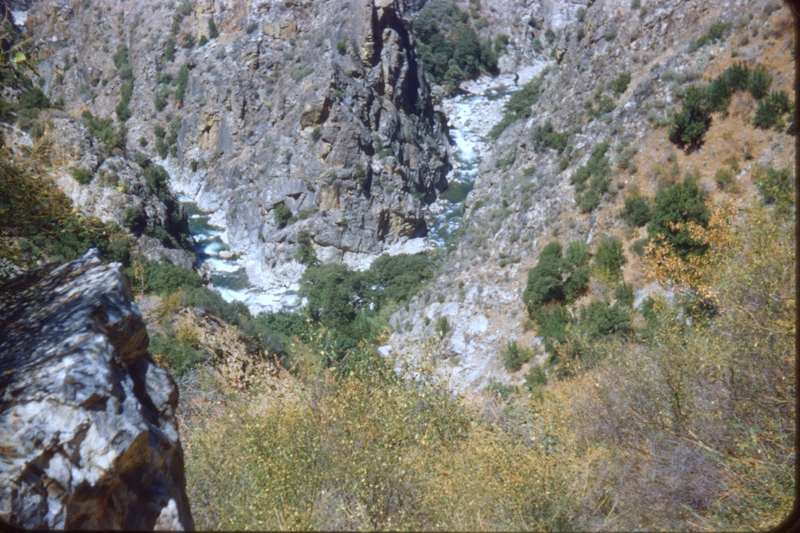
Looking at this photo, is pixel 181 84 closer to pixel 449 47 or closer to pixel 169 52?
pixel 169 52

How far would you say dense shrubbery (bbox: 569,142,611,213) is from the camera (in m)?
19.1

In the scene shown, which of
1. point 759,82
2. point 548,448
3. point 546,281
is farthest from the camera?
point 546,281

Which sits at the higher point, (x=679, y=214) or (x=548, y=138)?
(x=679, y=214)

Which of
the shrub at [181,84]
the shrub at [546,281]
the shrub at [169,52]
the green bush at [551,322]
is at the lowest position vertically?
the green bush at [551,322]

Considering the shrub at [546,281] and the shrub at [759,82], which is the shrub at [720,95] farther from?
the shrub at [546,281]

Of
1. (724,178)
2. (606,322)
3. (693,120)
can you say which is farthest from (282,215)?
(724,178)

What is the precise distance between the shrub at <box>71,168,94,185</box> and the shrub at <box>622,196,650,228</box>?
24620 millimetres

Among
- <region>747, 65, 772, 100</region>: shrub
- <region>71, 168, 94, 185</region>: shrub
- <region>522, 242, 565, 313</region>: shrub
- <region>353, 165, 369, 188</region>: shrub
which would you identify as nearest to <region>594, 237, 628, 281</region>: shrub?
<region>522, 242, 565, 313</region>: shrub

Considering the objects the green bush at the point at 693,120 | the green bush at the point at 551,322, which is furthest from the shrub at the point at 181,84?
the green bush at the point at 693,120

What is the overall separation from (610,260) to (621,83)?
908 centimetres

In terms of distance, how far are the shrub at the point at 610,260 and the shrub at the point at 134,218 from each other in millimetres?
23364

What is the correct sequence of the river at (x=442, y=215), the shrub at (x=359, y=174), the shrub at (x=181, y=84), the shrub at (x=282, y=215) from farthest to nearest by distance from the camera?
the shrub at (x=181, y=84)
the shrub at (x=359, y=174)
the shrub at (x=282, y=215)
the river at (x=442, y=215)

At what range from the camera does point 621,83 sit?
22.0 meters

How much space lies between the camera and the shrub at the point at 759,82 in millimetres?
15625
